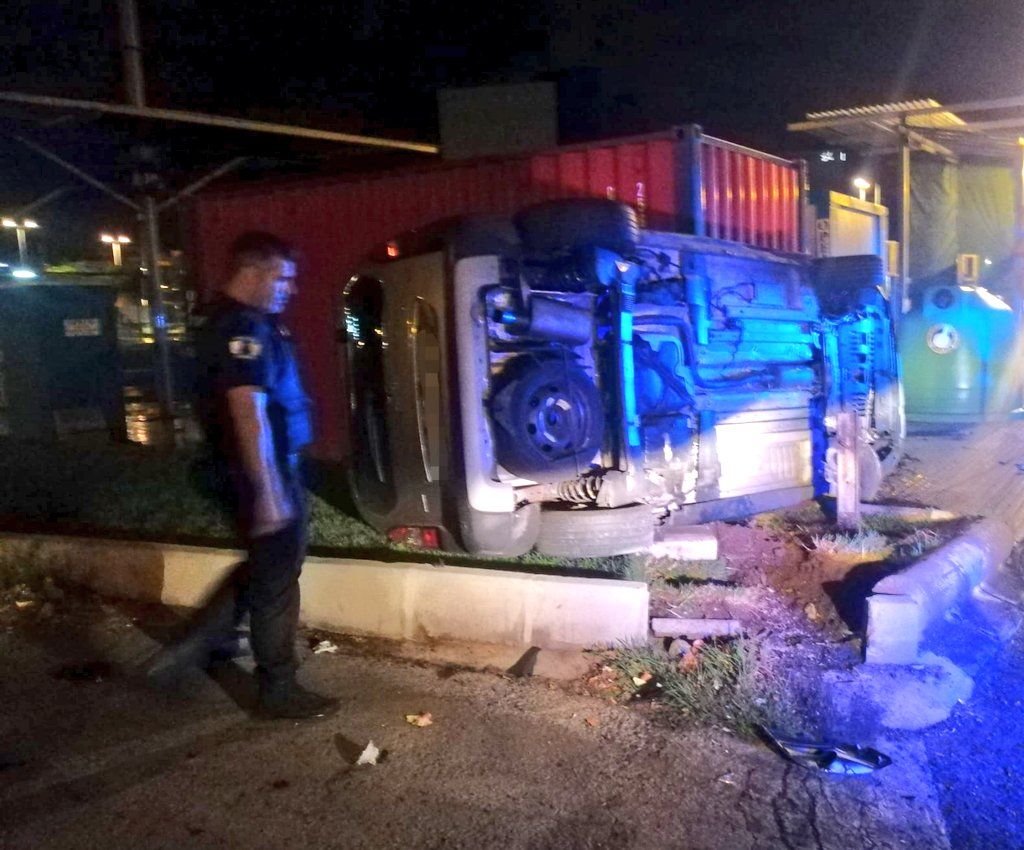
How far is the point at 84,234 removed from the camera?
22438 mm

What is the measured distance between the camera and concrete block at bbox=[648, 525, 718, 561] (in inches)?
223

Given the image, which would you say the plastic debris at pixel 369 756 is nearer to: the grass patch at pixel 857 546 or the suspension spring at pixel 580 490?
the suspension spring at pixel 580 490

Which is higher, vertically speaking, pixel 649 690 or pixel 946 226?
pixel 946 226

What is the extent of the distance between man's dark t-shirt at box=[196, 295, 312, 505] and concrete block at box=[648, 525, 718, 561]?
2.59m

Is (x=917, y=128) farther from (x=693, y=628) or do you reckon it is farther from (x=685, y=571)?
(x=693, y=628)

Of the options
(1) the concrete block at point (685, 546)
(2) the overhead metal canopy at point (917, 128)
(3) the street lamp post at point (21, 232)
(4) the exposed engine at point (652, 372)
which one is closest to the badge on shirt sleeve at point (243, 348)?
(4) the exposed engine at point (652, 372)

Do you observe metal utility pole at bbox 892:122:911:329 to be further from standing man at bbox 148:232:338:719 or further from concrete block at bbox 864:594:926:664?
standing man at bbox 148:232:338:719

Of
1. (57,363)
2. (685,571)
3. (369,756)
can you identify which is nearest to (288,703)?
(369,756)

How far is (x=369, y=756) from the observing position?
353 cm

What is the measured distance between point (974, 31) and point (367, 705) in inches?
494

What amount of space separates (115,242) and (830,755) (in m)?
23.7

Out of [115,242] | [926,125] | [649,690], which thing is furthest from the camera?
[115,242]

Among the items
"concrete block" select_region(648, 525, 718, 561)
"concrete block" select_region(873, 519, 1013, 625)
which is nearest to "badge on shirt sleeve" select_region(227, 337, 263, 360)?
"concrete block" select_region(648, 525, 718, 561)

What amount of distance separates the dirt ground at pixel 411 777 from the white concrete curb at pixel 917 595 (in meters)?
0.71
